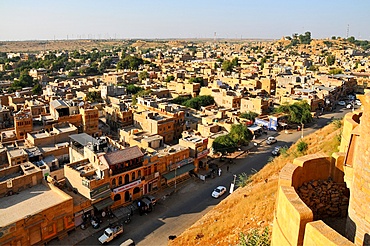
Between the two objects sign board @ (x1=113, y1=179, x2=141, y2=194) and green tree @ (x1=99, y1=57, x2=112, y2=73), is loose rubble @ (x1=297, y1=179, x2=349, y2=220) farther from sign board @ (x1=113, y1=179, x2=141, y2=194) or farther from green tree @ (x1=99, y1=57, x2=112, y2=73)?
green tree @ (x1=99, y1=57, x2=112, y2=73)

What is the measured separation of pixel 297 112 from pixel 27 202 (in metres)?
31.1

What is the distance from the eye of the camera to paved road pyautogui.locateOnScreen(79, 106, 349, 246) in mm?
19141

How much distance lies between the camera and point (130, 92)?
56.7m

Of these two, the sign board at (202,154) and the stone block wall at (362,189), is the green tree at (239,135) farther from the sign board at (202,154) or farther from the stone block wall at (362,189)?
the stone block wall at (362,189)

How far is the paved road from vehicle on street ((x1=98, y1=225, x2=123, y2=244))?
28 cm

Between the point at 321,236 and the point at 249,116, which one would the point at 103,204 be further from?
the point at 249,116

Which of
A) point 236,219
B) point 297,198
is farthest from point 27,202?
point 297,198

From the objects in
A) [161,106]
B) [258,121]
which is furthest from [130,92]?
[258,121]

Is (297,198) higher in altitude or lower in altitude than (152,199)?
higher

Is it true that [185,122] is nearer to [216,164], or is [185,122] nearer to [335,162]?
[216,164]

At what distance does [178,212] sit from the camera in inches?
854

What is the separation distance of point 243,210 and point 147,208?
8945mm

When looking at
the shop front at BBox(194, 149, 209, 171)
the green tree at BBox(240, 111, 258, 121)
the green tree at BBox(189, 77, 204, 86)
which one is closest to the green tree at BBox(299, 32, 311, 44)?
the green tree at BBox(189, 77, 204, 86)

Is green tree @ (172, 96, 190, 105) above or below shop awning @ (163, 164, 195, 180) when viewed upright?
above
